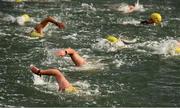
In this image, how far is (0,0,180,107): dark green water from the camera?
1370 cm

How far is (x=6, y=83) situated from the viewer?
14.9 metres

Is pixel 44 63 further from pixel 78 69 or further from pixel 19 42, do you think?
pixel 19 42

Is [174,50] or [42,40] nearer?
[174,50]

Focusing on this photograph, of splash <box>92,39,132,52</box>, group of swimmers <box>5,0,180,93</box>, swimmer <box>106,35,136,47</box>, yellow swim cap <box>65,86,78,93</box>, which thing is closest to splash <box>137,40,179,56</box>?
swimmer <box>106,35,136,47</box>

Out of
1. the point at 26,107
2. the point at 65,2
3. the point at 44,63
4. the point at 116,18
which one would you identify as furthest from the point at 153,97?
the point at 65,2

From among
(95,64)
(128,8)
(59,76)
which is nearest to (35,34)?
(95,64)

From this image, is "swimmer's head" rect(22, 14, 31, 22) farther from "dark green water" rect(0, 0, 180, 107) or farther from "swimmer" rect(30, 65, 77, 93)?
"swimmer" rect(30, 65, 77, 93)

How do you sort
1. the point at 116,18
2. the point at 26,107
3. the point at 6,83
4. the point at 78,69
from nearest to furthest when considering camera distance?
the point at 26,107, the point at 6,83, the point at 78,69, the point at 116,18

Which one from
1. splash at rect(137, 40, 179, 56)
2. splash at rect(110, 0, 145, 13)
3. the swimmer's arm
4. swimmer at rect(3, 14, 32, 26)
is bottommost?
the swimmer's arm

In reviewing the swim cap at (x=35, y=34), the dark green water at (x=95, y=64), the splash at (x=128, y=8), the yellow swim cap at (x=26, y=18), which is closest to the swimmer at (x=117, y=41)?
the dark green water at (x=95, y=64)

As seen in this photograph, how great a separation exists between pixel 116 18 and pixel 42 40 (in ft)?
17.8

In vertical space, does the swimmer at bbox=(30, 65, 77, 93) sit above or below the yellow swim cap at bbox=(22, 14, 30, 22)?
below

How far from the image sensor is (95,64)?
1688 cm

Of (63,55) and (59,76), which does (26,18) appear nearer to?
(63,55)
